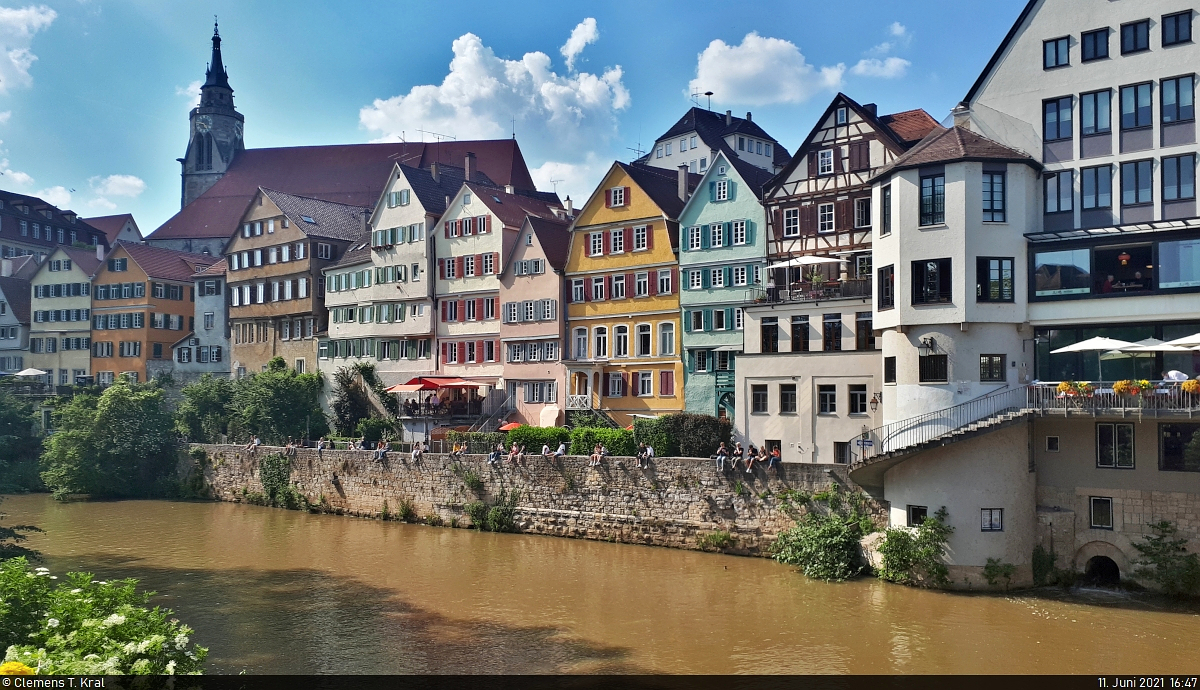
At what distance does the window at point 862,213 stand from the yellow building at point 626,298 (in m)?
9.77

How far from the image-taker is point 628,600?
28297 millimetres

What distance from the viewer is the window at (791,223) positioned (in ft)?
130

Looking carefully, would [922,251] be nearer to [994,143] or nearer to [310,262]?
[994,143]

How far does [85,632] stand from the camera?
14.8m

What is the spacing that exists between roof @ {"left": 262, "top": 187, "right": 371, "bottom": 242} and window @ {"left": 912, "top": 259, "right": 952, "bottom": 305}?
40284 millimetres

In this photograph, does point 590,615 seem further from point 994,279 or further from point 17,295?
point 17,295

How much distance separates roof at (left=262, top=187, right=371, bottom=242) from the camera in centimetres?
6246

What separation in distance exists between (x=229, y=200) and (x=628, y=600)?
250 feet

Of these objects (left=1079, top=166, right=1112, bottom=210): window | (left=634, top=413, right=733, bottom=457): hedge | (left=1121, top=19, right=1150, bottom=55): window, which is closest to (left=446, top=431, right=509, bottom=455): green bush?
(left=634, top=413, right=733, bottom=457): hedge

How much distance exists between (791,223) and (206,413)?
35345 mm

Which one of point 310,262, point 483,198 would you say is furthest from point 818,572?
point 310,262

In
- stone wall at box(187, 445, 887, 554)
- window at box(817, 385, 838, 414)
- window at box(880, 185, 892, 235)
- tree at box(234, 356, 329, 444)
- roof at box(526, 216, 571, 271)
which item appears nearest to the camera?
window at box(880, 185, 892, 235)

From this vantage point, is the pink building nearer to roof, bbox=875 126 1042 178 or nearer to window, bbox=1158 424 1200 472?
roof, bbox=875 126 1042 178

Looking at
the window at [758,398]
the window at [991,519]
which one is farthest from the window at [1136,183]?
the window at [758,398]
